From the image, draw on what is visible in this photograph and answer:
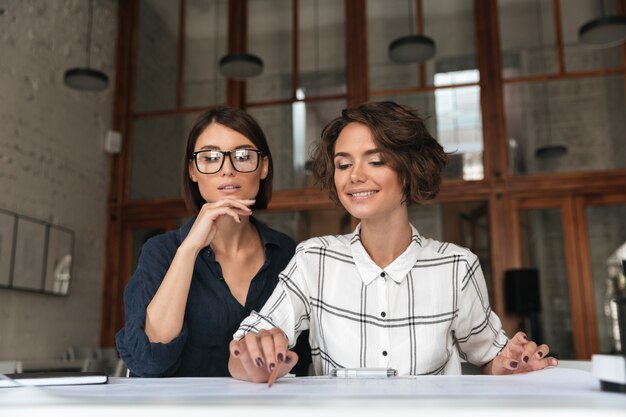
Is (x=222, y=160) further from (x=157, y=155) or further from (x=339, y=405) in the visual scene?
(x=157, y=155)

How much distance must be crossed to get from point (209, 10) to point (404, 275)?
643 cm

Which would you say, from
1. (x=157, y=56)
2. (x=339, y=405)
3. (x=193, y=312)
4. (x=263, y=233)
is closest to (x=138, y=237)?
(x=157, y=56)

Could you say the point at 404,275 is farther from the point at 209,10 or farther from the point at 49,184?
the point at 209,10

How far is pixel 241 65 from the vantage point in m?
5.97

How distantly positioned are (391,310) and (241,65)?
4.71m

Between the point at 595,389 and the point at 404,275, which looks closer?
the point at 595,389

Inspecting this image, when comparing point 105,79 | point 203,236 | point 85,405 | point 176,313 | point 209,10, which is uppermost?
point 209,10

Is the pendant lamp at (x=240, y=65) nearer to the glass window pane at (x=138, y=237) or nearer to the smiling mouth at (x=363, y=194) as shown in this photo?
the glass window pane at (x=138, y=237)

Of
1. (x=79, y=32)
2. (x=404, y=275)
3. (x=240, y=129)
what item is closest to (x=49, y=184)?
(x=79, y=32)

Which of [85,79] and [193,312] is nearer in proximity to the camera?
[193,312]

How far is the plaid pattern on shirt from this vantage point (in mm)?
1579

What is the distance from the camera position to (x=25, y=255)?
5453 millimetres

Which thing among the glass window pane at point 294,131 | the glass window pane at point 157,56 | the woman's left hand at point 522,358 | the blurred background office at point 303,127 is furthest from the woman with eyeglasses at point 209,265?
the glass window pane at point 157,56

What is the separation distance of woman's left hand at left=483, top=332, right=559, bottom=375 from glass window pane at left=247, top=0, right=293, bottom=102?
5817 mm
